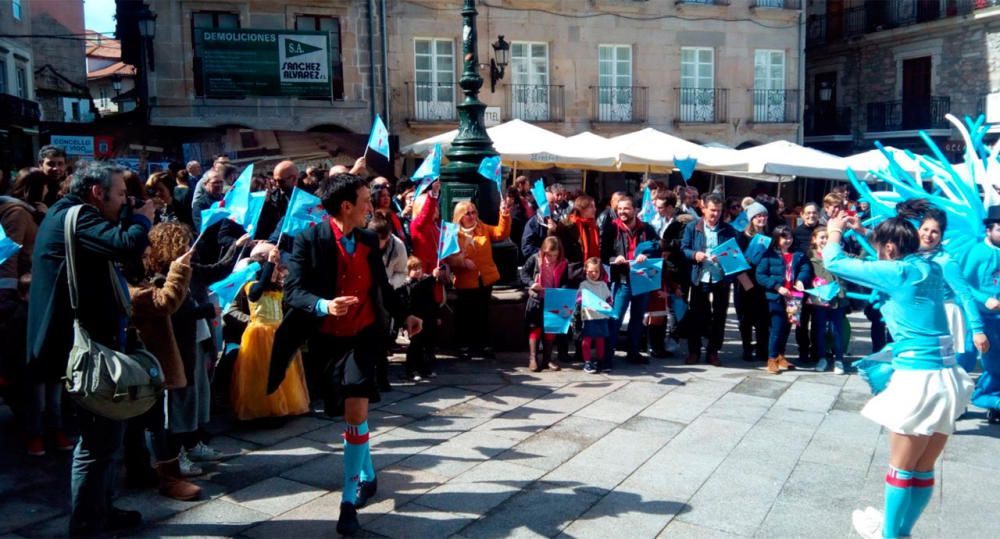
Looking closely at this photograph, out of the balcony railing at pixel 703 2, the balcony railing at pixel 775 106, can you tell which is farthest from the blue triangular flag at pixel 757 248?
the balcony railing at pixel 775 106

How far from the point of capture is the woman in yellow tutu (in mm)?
5797

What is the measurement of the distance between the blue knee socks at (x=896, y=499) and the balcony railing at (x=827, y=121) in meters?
27.5

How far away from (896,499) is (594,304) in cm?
402

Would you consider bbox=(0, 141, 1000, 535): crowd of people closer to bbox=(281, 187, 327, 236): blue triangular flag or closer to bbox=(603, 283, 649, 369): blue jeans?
bbox=(603, 283, 649, 369): blue jeans

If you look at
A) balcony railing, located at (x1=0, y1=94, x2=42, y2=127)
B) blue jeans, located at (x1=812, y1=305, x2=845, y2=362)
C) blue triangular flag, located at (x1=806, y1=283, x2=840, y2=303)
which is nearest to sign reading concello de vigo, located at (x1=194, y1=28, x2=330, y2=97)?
balcony railing, located at (x1=0, y1=94, x2=42, y2=127)

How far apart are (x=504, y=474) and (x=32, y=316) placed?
2.65 metres

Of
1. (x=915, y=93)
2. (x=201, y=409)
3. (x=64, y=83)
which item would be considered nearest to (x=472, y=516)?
(x=201, y=409)

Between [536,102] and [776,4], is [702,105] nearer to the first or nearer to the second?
[776,4]

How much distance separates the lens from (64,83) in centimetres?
3350

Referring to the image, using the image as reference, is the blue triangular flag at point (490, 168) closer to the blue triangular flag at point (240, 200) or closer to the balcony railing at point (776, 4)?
the blue triangular flag at point (240, 200)

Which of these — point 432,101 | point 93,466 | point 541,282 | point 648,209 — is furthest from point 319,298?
point 432,101

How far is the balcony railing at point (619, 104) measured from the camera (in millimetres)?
22562

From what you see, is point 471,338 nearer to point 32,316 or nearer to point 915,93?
point 32,316

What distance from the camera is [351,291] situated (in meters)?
4.35
